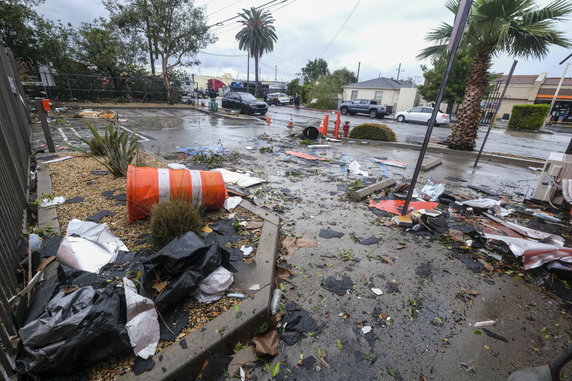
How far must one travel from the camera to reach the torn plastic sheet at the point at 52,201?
3.35 metres

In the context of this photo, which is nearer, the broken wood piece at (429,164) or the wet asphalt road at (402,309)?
the wet asphalt road at (402,309)

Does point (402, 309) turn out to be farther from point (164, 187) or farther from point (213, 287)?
point (164, 187)

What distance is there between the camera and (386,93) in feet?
121

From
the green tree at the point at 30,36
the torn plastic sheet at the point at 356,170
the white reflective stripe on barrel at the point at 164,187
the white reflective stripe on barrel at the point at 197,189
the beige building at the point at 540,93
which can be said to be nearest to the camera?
the white reflective stripe on barrel at the point at 164,187

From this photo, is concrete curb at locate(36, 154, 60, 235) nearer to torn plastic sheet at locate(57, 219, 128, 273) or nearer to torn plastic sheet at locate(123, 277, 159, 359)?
torn plastic sheet at locate(57, 219, 128, 273)

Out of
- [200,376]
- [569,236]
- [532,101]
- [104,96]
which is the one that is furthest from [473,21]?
[532,101]

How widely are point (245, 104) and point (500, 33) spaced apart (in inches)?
585

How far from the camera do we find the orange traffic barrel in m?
3.00

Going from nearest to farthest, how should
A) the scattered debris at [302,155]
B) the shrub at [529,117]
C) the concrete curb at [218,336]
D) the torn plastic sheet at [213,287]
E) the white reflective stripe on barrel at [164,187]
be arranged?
1. the concrete curb at [218,336]
2. the torn plastic sheet at [213,287]
3. the white reflective stripe on barrel at [164,187]
4. the scattered debris at [302,155]
5. the shrub at [529,117]

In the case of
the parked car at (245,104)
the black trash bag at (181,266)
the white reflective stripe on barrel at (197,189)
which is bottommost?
the black trash bag at (181,266)

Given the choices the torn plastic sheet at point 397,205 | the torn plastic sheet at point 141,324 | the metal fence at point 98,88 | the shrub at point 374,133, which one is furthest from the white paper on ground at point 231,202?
the metal fence at point 98,88

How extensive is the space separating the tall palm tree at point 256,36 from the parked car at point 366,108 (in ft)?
63.7

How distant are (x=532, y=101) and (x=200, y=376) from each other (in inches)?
1945

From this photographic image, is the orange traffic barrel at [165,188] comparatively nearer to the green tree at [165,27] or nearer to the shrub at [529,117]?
the green tree at [165,27]
